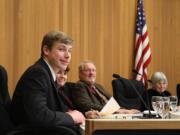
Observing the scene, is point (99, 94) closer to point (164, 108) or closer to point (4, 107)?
point (4, 107)

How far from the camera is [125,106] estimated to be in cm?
555

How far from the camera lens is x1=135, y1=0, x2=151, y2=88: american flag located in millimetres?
6875

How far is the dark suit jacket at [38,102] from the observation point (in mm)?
2736

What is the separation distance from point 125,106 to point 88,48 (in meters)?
1.32

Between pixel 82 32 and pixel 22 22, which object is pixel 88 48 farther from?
pixel 22 22

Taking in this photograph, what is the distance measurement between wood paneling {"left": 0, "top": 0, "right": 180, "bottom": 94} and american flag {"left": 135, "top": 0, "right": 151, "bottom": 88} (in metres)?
0.14

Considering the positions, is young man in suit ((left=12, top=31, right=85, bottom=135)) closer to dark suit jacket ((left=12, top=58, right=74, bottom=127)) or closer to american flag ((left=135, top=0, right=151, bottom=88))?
dark suit jacket ((left=12, top=58, right=74, bottom=127))

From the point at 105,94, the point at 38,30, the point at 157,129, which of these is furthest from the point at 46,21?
the point at 157,129

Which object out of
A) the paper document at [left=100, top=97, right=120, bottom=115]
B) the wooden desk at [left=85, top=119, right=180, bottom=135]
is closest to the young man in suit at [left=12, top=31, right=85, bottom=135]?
the paper document at [left=100, top=97, right=120, bottom=115]

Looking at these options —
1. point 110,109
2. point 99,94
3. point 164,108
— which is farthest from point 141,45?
point 164,108

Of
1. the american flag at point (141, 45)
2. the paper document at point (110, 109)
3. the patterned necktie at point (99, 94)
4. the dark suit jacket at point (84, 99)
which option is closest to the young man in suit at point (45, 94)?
the paper document at point (110, 109)

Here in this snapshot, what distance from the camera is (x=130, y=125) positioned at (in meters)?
1.69

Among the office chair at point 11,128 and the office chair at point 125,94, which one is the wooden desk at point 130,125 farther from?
the office chair at point 125,94

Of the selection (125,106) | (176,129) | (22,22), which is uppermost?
(22,22)
